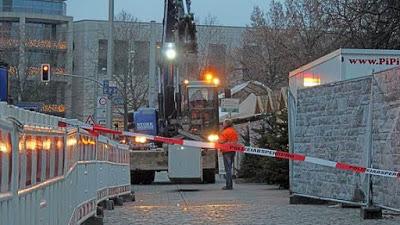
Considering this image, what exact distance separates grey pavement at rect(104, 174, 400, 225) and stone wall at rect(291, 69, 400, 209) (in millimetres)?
431

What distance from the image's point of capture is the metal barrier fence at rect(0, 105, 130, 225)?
4.30 metres

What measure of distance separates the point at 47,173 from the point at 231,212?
6.76 metres

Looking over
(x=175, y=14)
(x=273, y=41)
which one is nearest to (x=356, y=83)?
(x=175, y=14)

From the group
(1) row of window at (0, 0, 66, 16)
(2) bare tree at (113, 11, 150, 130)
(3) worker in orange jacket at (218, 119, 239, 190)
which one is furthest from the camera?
(1) row of window at (0, 0, 66, 16)

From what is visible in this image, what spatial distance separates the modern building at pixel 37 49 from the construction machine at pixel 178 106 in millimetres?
36850

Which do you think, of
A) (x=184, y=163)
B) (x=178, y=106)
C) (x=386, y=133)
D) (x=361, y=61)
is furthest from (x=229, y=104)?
(x=386, y=133)

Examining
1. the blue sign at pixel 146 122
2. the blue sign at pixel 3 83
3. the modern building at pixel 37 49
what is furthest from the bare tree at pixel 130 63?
the blue sign at pixel 3 83

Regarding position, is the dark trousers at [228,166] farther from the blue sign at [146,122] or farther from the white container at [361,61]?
the blue sign at [146,122]

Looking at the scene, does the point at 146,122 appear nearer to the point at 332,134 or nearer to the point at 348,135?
the point at 332,134

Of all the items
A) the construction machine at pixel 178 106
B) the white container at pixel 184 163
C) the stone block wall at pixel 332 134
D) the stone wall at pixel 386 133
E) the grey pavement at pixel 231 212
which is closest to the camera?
the stone wall at pixel 386 133

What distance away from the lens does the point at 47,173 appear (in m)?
6.04

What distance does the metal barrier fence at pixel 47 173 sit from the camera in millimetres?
4301

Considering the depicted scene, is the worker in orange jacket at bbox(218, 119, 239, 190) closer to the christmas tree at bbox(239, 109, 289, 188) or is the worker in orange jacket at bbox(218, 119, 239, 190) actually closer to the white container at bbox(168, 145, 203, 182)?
the christmas tree at bbox(239, 109, 289, 188)

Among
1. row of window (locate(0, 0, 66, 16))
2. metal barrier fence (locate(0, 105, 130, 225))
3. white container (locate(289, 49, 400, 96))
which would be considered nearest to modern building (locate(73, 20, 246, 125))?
row of window (locate(0, 0, 66, 16))
